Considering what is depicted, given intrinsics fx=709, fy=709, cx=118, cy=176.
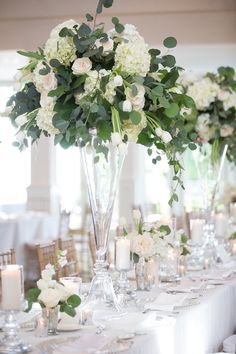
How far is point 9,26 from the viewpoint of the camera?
28.5 ft

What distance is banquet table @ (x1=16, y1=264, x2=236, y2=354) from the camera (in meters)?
2.55

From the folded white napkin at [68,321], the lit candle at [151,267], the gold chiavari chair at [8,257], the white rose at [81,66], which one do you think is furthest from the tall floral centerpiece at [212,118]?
the folded white napkin at [68,321]

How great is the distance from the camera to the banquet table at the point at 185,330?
255cm

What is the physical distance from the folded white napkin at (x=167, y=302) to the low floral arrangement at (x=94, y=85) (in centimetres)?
73

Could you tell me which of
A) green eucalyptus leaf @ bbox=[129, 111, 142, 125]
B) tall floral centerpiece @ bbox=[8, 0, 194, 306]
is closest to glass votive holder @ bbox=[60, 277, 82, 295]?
tall floral centerpiece @ bbox=[8, 0, 194, 306]

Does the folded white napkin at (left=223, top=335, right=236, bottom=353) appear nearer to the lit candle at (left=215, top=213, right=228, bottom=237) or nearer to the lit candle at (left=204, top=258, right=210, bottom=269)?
the lit candle at (left=204, top=258, right=210, bottom=269)

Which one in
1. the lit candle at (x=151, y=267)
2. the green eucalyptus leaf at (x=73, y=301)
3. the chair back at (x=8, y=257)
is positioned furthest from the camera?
the lit candle at (x=151, y=267)

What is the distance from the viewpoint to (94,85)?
2.86 m

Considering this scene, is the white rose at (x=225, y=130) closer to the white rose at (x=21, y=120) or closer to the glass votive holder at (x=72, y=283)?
the white rose at (x=21, y=120)

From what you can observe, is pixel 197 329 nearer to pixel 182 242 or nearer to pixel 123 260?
pixel 123 260

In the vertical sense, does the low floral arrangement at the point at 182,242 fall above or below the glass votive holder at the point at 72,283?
above

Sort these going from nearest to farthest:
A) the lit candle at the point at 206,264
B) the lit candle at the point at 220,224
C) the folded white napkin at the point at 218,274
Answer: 1. the folded white napkin at the point at 218,274
2. the lit candle at the point at 206,264
3. the lit candle at the point at 220,224

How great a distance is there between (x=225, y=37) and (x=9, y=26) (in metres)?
2.63

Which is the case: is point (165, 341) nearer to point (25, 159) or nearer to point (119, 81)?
point (119, 81)
